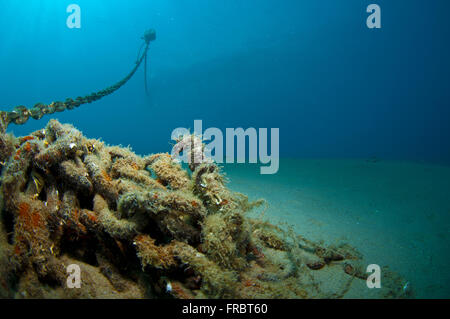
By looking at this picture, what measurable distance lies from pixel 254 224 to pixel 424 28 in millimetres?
94971

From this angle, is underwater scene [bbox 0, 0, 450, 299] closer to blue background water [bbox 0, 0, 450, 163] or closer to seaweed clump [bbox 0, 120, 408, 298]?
seaweed clump [bbox 0, 120, 408, 298]

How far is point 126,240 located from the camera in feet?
7.45

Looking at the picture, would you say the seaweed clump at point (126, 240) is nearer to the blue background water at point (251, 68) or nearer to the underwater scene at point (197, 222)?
the underwater scene at point (197, 222)

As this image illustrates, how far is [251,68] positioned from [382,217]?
6812 centimetres

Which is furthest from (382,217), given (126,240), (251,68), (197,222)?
(251,68)

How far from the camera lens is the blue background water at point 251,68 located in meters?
59.5

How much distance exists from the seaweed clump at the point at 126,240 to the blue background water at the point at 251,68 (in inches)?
1788

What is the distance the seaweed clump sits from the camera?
208 centimetres

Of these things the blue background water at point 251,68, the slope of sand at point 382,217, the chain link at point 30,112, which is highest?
the blue background water at point 251,68

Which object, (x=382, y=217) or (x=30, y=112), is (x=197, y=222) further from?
(x=382, y=217)

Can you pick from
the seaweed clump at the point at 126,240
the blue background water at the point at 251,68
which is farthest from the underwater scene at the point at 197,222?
the blue background water at the point at 251,68

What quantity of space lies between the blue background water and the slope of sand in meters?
39.5

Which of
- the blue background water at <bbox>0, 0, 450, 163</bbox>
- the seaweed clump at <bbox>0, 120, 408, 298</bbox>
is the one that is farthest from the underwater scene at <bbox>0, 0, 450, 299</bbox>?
the blue background water at <bbox>0, 0, 450, 163</bbox>

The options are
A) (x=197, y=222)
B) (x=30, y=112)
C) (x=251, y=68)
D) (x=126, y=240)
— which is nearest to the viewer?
(x=126, y=240)
